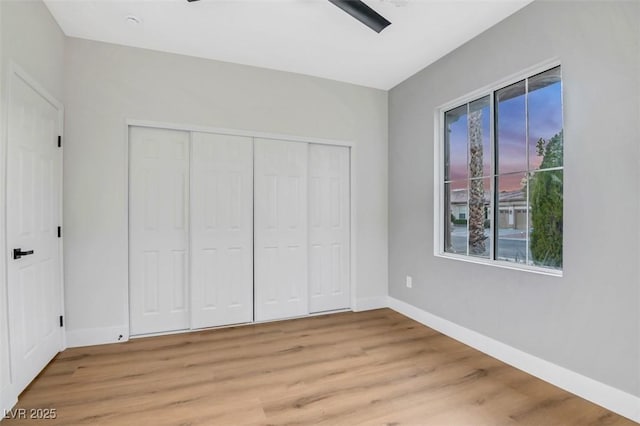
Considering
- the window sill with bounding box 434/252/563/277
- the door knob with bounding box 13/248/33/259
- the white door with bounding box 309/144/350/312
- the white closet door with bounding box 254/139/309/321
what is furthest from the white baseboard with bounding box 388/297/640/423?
the door knob with bounding box 13/248/33/259

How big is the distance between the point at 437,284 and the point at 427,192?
3.28 feet

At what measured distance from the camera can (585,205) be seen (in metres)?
2.08

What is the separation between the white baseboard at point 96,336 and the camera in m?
2.84

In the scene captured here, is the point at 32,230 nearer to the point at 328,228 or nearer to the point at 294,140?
the point at 294,140

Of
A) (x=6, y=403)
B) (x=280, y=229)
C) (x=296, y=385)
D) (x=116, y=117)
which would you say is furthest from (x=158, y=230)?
(x=296, y=385)

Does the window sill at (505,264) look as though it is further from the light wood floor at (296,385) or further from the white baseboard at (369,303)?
the white baseboard at (369,303)

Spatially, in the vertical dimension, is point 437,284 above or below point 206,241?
below

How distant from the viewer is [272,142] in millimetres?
3582

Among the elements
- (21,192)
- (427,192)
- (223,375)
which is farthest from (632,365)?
(21,192)

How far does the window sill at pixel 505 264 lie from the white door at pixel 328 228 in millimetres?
1174

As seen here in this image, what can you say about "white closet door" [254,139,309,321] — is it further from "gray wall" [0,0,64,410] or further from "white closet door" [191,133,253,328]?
"gray wall" [0,0,64,410]

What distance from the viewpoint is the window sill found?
2.32 metres

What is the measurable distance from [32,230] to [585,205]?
12.6ft

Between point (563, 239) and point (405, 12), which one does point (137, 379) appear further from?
point (405, 12)
